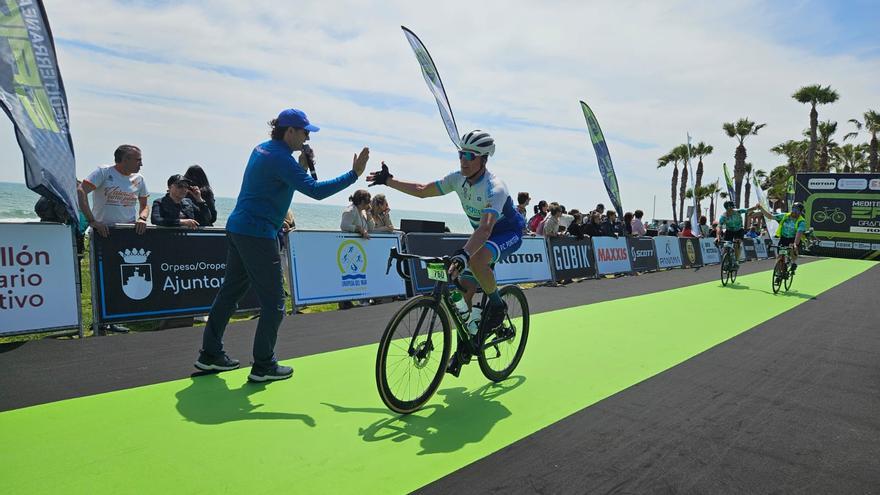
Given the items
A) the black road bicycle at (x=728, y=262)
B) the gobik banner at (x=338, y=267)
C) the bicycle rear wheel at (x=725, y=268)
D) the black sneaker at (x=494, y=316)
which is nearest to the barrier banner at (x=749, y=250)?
the black road bicycle at (x=728, y=262)

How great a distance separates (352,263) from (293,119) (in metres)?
5.21

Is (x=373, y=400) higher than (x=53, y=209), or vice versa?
(x=53, y=209)

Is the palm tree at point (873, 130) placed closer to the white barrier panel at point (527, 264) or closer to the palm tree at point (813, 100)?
the palm tree at point (813, 100)

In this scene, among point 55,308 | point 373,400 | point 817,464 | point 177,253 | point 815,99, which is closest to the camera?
point 817,464

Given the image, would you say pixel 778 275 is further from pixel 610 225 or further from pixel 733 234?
pixel 610 225

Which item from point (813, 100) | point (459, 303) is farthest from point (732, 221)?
point (813, 100)

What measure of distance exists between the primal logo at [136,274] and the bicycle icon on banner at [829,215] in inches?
1448

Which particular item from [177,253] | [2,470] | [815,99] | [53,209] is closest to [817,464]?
[2,470]

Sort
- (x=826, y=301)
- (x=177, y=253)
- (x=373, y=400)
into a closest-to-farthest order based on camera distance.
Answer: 1. (x=373, y=400)
2. (x=177, y=253)
3. (x=826, y=301)

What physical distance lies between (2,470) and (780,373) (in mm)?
6339

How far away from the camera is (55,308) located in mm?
6207

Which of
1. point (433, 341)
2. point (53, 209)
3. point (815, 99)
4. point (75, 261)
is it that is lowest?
point (433, 341)

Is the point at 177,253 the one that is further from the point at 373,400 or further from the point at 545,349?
the point at 545,349

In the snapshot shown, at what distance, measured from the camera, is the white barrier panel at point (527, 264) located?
12.8 meters
